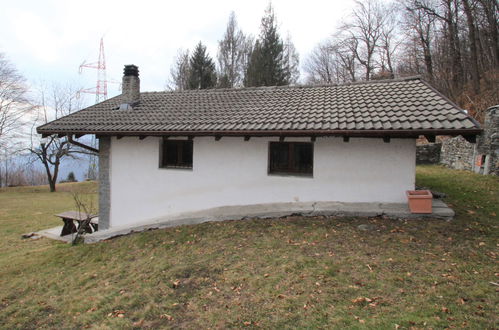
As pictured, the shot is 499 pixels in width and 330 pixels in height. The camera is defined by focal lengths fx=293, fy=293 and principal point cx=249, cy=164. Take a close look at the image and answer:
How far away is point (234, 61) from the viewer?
29219mm

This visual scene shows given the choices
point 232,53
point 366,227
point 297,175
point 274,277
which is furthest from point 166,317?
point 232,53

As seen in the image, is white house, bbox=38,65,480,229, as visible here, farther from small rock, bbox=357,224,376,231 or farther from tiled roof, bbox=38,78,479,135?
small rock, bbox=357,224,376,231

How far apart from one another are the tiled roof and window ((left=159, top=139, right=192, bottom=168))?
64 centimetres

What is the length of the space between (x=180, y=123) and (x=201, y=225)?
8.76 feet

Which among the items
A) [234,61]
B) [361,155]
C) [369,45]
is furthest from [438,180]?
[234,61]

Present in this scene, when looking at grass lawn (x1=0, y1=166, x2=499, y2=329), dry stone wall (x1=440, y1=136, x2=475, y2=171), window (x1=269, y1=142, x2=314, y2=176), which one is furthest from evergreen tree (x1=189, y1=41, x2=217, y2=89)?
grass lawn (x1=0, y1=166, x2=499, y2=329)

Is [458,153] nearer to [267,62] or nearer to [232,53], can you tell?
[267,62]

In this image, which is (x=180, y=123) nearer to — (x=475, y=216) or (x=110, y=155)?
(x=110, y=155)

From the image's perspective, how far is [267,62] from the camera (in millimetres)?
25328

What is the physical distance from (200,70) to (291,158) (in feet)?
71.7

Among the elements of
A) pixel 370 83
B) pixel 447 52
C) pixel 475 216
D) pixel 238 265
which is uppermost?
pixel 447 52

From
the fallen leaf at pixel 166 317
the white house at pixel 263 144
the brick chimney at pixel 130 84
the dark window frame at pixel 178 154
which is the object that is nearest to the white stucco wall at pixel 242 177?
the white house at pixel 263 144

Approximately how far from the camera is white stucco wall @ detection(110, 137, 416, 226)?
250 inches

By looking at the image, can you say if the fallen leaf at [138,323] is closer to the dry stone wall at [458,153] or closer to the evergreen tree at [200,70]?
the dry stone wall at [458,153]
